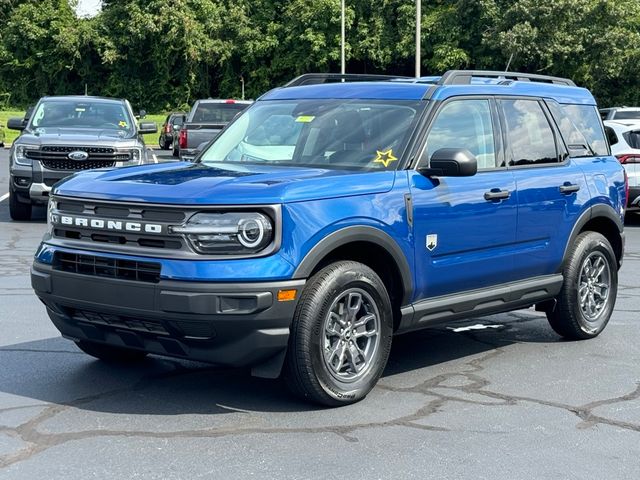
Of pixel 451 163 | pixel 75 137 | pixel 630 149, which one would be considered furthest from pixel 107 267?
pixel 630 149

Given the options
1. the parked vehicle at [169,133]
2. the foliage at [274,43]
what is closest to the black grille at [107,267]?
the parked vehicle at [169,133]

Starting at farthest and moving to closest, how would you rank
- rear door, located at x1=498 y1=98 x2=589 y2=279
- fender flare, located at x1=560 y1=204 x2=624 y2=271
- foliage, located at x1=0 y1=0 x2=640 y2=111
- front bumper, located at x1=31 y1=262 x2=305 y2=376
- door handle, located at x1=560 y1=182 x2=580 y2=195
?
foliage, located at x1=0 y1=0 x2=640 y2=111 → fender flare, located at x1=560 y1=204 x2=624 y2=271 → door handle, located at x1=560 y1=182 x2=580 y2=195 → rear door, located at x1=498 y1=98 x2=589 y2=279 → front bumper, located at x1=31 y1=262 x2=305 y2=376

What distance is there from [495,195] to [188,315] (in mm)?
2353

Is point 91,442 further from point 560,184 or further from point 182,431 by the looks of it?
point 560,184

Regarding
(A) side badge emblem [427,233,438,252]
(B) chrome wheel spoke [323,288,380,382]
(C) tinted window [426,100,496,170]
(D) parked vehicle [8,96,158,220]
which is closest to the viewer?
(B) chrome wheel spoke [323,288,380,382]

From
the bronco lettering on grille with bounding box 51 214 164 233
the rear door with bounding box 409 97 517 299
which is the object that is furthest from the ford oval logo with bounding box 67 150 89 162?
the bronco lettering on grille with bounding box 51 214 164 233

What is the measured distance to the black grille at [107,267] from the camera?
5.59 metres

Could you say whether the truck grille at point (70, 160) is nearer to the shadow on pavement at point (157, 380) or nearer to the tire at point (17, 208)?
the tire at point (17, 208)

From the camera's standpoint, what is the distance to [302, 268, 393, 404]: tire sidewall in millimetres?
5703

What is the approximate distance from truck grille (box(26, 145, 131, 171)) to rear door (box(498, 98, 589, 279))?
922 cm

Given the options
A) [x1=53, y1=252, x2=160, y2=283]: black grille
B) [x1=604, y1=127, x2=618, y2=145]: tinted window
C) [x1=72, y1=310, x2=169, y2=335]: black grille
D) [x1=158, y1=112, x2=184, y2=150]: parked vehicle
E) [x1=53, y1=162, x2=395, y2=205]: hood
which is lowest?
[x1=158, y1=112, x2=184, y2=150]: parked vehicle

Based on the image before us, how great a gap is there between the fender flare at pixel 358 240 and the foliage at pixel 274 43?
42926 mm

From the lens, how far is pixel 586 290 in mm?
8008

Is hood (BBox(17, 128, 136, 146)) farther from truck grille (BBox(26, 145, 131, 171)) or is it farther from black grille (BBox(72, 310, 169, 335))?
black grille (BBox(72, 310, 169, 335))
